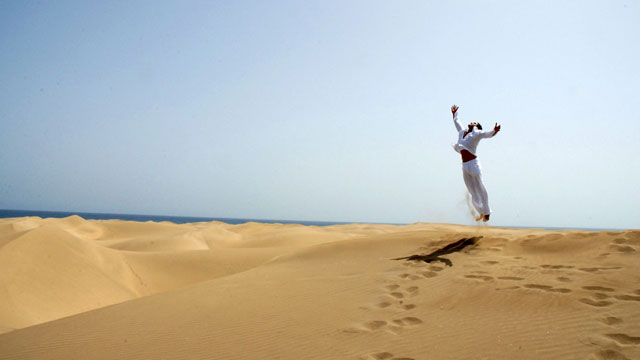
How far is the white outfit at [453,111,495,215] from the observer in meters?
8.16

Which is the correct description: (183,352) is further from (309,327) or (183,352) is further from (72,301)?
(72,301)

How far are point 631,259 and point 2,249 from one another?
11636 millimetres

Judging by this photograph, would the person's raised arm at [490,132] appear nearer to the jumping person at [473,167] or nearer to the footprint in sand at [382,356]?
the jumping person at [473,167]

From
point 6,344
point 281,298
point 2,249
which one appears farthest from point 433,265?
point 2,249

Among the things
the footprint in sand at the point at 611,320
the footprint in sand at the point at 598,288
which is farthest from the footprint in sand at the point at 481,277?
the footprint in sand at the point at 611,320

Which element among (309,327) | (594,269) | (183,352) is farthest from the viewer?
(594,269)

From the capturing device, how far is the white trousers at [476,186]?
8.24m

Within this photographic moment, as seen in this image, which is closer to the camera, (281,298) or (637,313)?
(637,313)

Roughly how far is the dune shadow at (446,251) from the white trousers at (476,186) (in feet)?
3.43

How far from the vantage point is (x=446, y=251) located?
679 centimetres

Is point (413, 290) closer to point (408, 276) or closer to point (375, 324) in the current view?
point (408, 276)

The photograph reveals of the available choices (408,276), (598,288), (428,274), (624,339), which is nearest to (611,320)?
(624,339)

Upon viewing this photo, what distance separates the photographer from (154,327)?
440 cm

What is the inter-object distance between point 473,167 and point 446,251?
2401mm
